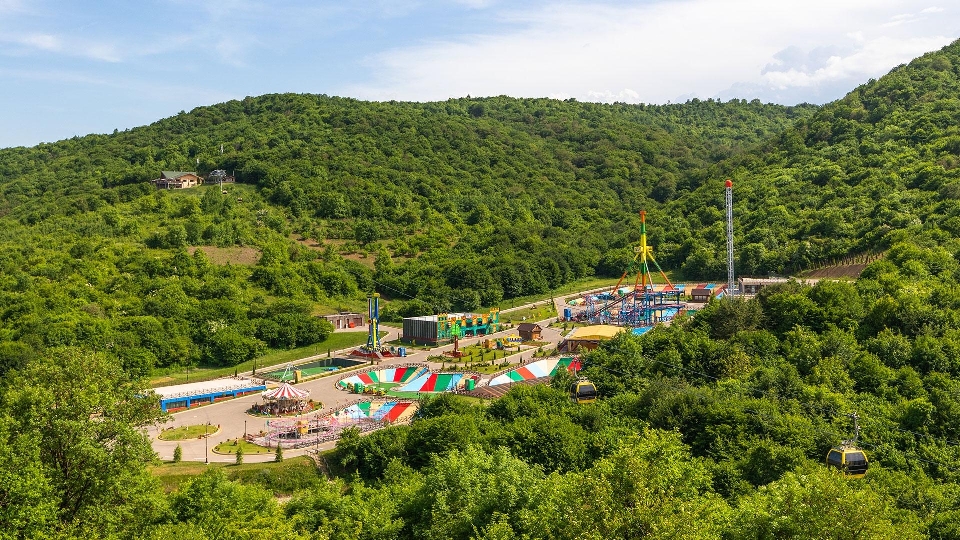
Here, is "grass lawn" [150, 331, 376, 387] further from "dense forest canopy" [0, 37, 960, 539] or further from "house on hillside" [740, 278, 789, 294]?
"house on hillside" [740, 278, 789, 294]

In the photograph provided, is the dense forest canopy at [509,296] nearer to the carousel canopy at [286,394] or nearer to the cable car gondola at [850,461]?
the cable car gondola at [850,461]

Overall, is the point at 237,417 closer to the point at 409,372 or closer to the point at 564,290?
→ the point at 409,372

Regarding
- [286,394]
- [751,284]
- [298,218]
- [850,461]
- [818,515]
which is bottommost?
[286,394]

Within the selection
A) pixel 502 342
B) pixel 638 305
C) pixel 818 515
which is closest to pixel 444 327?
pixel 502 342

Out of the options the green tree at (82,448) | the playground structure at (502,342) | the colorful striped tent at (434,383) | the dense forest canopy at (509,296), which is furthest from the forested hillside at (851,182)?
the green tree at (82,448)

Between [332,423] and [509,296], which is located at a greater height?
[509,296]

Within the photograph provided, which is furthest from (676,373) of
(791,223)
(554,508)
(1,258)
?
(1,258)
